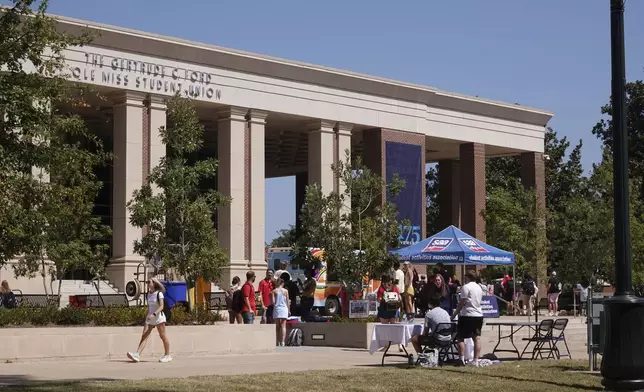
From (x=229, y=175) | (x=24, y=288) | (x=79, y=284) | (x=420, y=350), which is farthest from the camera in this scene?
(x=229, y=175)

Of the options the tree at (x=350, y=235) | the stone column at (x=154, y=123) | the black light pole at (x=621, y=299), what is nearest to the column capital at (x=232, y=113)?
the stone column at (x=154, y=123)

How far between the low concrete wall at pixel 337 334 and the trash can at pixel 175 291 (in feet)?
9.57

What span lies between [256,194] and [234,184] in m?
1.28

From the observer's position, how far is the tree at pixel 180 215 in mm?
26344

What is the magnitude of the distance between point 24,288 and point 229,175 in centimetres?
1102

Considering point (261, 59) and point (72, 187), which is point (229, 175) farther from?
point (72, 187)

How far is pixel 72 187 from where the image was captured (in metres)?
34.0

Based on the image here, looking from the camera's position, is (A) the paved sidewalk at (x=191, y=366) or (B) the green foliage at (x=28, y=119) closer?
(A) the paved sidewalk at (x=191, y=366)

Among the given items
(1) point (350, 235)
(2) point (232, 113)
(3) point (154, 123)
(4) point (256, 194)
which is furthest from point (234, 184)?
(1) point (350, 235)

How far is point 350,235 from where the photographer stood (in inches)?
1196

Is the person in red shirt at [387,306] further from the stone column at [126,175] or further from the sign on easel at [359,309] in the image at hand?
the stone column at [126,175]

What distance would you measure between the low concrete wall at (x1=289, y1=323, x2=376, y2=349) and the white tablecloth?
5.19 metres

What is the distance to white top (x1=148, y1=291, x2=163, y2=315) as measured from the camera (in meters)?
21.5

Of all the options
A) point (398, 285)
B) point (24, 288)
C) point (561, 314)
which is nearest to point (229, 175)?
point (24, 288)
